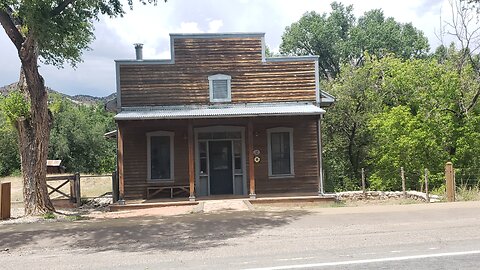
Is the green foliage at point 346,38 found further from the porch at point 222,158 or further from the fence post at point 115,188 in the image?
the fence post at point 115,188

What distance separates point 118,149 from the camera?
17.5 m

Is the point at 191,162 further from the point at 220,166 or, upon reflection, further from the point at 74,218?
the point at 74,218

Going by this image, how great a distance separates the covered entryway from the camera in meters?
18.5

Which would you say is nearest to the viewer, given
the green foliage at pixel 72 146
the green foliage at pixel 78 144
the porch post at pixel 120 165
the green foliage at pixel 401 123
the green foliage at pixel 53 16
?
the green foliage at pixel 53 16

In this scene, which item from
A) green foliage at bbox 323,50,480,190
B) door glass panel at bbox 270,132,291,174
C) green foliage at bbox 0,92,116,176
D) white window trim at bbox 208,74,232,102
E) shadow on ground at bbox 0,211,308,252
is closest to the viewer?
shadow on ground at bbox 0,211,308,252

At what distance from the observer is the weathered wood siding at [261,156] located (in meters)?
18.2

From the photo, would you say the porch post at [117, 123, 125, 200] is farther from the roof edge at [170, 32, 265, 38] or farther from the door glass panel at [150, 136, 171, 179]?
the roof edge at [170, 32, 265, 38]

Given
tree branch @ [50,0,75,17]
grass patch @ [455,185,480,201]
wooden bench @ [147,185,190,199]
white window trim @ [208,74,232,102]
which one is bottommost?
grass patch @ [455,185,480,201]

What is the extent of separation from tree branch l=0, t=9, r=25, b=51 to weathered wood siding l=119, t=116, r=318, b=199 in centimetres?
481

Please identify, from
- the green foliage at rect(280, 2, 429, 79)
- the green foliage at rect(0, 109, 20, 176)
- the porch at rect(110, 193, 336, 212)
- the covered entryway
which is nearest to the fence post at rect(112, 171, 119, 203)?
the porch at rect(110, 193, 336, 212)

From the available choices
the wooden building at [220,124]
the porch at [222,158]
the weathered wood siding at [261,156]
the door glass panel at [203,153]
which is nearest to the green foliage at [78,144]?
the weathered wood siding at [261,156]

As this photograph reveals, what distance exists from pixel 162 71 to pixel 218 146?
3.58 m

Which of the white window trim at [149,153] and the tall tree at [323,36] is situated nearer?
the white window trim at [149,153]

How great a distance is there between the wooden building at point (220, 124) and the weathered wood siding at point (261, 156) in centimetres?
4
